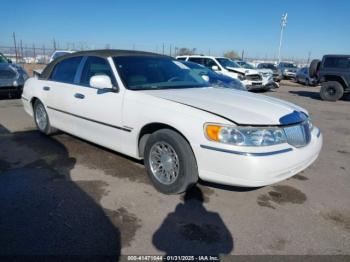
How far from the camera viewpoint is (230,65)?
50.1ft

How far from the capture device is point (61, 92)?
491cm

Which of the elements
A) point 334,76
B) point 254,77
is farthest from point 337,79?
point 254,77

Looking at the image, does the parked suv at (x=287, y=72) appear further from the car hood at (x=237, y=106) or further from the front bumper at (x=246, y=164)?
the front bumper at (x=246, y=164)

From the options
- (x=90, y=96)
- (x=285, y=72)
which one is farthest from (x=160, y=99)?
(x=285, y=72)

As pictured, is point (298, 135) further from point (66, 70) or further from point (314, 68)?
point (314, 68)

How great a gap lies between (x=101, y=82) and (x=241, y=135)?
1.90 metres

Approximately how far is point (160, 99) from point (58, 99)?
7.44 feet

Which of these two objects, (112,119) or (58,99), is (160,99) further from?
(58,99)

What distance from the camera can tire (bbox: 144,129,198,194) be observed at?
10.7 ft

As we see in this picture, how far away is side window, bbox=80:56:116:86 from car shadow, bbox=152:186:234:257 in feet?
6.67

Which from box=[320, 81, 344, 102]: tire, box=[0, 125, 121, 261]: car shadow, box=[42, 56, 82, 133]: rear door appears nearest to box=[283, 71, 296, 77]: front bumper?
box=[320, 81, 344, 102]: tire

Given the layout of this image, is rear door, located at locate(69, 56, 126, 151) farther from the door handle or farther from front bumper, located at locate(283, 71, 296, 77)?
front bumper, located at locate(283, 71, 296, 77)

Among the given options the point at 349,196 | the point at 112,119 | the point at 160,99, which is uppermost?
the point at 160,99

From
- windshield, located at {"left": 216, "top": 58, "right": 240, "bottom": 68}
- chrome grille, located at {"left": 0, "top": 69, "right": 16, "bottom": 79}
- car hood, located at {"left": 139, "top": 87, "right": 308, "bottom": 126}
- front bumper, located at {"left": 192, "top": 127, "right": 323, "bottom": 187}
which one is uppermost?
windshield, located at {"left": 216, "top": 58, "right": 240, "bottom": 68}
